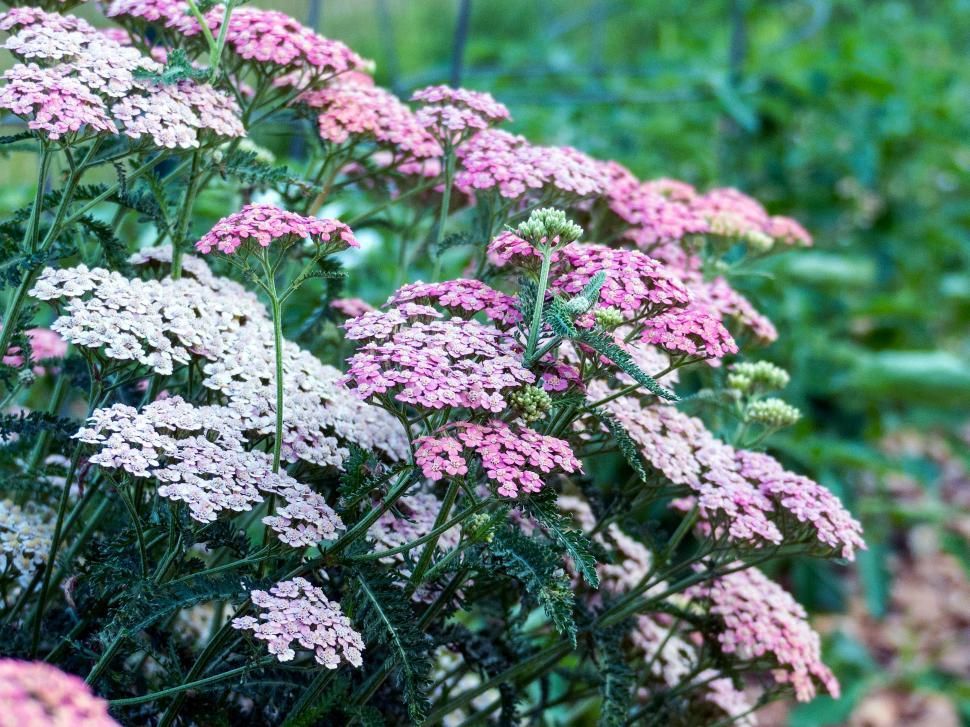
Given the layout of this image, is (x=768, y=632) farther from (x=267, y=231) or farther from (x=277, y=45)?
(x=277, y=45)

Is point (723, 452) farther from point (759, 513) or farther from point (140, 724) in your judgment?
point (140, 724)

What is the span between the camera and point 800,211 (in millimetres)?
→ 5023

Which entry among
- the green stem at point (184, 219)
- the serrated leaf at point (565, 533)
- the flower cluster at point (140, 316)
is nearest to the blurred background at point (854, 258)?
the green stem at point (184, 219)

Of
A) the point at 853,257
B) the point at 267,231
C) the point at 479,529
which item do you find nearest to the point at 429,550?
the point at 479,529

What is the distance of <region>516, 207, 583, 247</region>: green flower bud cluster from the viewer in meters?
1.37

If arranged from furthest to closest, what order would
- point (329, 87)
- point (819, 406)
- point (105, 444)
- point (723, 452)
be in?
point (819, 406), point (329, 87), point (723, 452), point (105, 444)

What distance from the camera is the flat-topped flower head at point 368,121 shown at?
5.49 ft

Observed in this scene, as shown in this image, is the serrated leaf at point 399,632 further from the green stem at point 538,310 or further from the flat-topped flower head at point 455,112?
the flat-topped flower head at point 455,112

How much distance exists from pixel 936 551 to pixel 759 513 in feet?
14.9

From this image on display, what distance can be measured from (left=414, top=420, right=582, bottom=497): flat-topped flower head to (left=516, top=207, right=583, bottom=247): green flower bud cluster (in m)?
0.24

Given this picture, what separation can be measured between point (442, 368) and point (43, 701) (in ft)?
2.12

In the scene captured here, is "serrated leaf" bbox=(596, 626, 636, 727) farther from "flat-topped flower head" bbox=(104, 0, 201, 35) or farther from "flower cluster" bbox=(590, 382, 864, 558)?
"flat-topped flower head" bbox=(104, 0, 201, 35)

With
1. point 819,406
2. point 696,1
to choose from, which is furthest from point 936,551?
point 696,1

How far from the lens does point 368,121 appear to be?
1687mm
